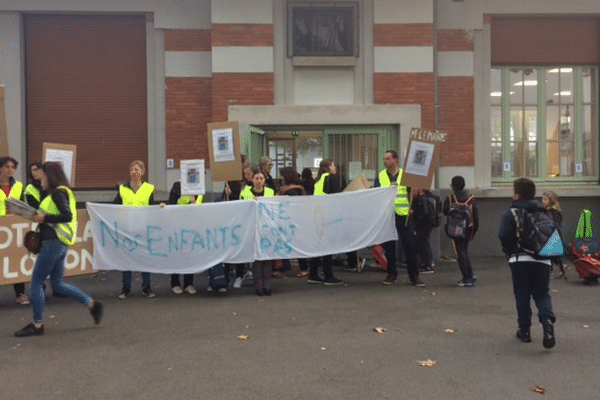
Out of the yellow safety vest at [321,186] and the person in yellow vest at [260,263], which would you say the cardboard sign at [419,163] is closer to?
the yellow safety vest at [321,186]

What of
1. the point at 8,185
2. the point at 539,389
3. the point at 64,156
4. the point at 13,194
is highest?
the point at 64,156

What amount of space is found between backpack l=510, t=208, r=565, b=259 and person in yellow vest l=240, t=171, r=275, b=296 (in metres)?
4.07

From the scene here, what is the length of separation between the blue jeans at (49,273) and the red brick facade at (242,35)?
6706 mm

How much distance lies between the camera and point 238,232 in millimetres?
10016

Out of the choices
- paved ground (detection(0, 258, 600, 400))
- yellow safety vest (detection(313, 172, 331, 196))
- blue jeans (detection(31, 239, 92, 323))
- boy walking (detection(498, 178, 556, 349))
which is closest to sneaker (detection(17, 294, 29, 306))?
paved ground (detection(0, 258, 600, 400))

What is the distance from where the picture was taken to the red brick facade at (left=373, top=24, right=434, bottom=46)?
13.5m

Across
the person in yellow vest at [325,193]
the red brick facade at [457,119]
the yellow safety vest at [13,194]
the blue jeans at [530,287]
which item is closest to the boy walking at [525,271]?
the blue jeans at [530,287]

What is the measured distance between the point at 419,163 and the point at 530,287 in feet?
12.3

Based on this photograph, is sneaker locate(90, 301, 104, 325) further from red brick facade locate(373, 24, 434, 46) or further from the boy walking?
red brick facade locate(373, 24, 434, 46)

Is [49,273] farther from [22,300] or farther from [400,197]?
[400,197]

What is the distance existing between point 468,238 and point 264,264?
9.90 feet

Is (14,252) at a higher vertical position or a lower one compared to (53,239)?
lower

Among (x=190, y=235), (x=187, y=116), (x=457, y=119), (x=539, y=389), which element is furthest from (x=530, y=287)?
(x=187, y=116)

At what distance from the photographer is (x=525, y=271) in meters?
7.00
